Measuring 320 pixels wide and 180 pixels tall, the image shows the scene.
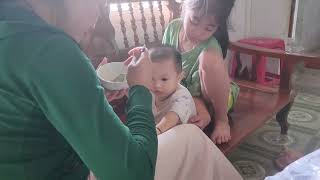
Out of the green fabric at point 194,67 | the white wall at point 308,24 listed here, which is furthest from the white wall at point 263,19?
the green fabric at point 194,67

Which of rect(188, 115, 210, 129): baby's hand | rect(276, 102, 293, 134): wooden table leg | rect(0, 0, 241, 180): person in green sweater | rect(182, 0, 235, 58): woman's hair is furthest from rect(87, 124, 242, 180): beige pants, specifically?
rect(276, 102, 293, 134): wooden table leg

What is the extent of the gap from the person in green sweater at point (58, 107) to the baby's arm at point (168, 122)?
0.49 m

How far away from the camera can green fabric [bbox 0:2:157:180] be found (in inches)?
19.8

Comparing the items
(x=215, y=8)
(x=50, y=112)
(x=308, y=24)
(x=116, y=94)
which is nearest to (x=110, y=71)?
(x=116, y=94)

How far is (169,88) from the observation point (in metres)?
1.28

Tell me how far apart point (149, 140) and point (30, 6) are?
279 millimetres

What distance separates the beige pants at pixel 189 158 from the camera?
958 millimetres

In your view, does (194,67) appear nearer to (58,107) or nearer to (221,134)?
(221,134)

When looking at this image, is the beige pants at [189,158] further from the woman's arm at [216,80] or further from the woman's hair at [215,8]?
the woman's hair at [215,8]

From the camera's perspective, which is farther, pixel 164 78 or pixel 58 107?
pixel 164 78

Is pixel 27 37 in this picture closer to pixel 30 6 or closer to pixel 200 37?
pixel 30 6

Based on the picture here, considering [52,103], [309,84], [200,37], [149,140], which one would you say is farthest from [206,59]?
[309,84]

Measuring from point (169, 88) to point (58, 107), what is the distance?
2.57ft

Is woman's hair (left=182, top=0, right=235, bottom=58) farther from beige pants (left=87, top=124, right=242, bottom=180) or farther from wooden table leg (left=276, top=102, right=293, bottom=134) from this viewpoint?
wooden table leg (left=276, top=102, right=293, bottom=134)
